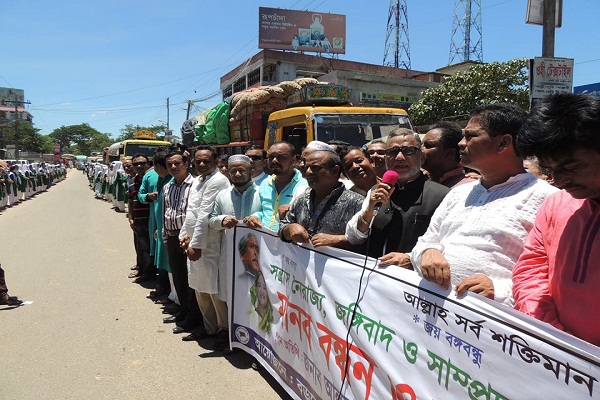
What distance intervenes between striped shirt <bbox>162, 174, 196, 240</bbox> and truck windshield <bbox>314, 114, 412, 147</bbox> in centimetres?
293

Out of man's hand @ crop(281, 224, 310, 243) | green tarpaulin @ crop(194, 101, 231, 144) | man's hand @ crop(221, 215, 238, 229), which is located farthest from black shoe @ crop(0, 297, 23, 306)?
green tarpaulin @ crop(194, 101, 231, 144)

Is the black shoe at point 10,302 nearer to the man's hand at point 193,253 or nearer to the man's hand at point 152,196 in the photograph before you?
the man's hand at point 152,196

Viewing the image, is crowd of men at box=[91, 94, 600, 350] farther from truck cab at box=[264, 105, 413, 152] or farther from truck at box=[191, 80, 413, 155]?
truck at box=[191, 80, 413, 155]

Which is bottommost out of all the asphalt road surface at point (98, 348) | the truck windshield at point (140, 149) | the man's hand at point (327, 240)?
the asphalt road surface at point (98, 348)

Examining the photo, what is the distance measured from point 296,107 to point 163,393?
574 centimetres

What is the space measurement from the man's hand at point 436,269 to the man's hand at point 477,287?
6 centimetres

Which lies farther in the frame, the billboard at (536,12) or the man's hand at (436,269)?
the billboard at (536,12)

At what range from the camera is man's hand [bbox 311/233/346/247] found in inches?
111

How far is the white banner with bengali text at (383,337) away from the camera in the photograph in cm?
154

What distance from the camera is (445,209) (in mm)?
2328

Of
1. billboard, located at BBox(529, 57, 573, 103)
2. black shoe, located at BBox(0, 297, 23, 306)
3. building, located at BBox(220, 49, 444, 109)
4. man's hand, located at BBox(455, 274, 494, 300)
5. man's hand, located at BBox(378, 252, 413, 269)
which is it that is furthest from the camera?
building, located at BBox(220, 49, 444, 109)

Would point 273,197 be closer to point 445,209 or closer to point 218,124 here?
point 445,209

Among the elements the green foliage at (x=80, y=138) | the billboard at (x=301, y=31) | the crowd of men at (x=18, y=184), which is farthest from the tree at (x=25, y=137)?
the crowd of men at (x=18, y=184)

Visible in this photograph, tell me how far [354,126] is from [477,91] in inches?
472
